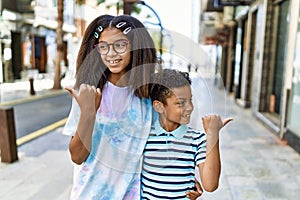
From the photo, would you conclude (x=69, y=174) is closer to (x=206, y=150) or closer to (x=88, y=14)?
(x=206, y=150)

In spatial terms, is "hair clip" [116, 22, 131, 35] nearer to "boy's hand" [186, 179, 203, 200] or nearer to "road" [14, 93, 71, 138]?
"boy's hand" [186, 179, 203, 200]

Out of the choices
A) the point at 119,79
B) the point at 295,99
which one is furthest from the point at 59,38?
the point at 119,79

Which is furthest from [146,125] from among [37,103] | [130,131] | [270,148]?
[37,103]

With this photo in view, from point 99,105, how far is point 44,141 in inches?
177

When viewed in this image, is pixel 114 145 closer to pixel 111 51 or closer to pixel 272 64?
pixel 111 51

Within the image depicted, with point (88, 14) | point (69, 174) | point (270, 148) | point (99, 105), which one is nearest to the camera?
point (99, 105)

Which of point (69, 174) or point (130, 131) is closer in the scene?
point (130, 131)

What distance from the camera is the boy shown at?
1015mm

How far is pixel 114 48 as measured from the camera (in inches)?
41.8

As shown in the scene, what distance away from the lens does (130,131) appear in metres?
1.07

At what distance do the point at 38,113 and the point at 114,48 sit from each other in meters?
7.28

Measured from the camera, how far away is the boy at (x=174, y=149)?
1.01 metres

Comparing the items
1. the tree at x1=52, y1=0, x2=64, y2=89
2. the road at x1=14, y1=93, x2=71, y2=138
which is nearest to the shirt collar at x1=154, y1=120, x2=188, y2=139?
the road at x1=14, y1=93, x2=71, y2=138

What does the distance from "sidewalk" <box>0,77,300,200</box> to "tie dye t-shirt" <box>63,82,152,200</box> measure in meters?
1.79
